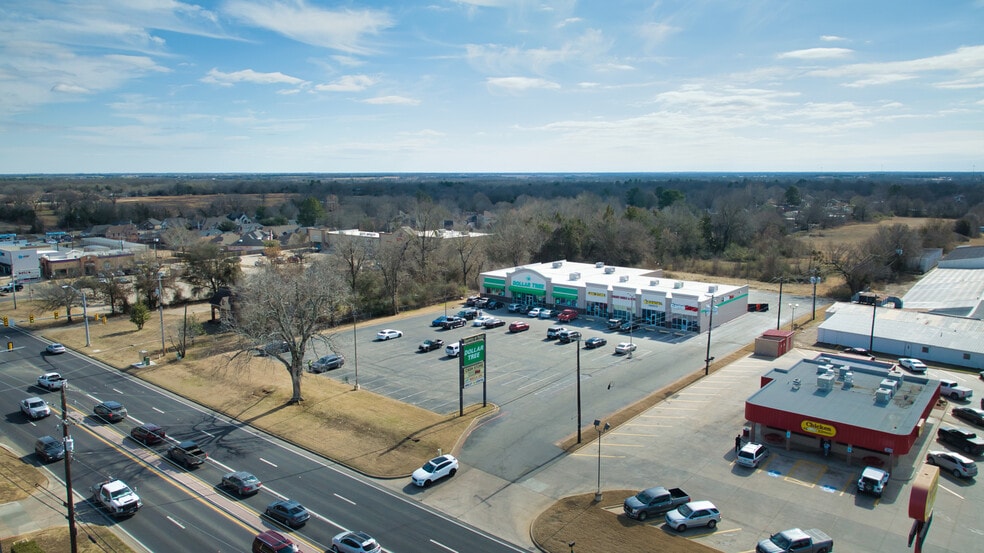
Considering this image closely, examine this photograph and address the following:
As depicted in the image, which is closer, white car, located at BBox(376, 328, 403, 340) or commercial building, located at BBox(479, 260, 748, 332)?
white car, located at BBox(376, 328, 403, 340)

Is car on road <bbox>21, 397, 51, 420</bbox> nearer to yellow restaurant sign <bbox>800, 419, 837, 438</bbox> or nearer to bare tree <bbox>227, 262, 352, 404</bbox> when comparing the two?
bare tree <bbox>227, 262, 352, 404</bbox>

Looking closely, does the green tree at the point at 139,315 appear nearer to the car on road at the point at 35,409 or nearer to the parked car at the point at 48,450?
the car on road at the point at 35,409

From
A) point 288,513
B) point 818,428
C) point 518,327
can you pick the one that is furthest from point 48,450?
point 818,428

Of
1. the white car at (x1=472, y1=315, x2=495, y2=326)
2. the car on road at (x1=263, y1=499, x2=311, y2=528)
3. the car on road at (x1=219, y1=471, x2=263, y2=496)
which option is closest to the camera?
the car on road at (x1=263, y1=499, x2=311, y2=528)

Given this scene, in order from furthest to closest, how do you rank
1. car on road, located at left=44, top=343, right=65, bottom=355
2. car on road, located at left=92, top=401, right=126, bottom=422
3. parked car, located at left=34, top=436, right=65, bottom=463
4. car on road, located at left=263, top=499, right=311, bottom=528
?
car on road, located at left=44, top=343, right=65, bottom=355 → car on road, located at left=92, top=401, right=126, bottom=422 → parked car, located at left=34, top=436, right=65, bottom=463 → car on road, located at left=263, top=499, right=311, bottom=528

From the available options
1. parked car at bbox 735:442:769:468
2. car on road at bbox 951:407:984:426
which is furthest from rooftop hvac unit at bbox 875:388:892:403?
parked car at bbox 735:442:769:468

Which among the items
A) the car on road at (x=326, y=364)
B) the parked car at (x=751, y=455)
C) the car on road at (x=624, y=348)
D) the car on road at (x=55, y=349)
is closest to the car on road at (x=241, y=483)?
the car on road at (x=326, y=364)

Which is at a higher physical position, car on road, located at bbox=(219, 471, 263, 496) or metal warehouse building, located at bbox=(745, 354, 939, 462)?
metal warehouse building, located at bbox=(745, 354, 939, 462)
